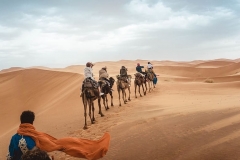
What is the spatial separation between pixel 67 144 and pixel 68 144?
2cm

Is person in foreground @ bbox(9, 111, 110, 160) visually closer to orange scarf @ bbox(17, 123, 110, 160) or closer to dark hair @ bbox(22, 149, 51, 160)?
orange scarf @ bbox(17, 123, 110, 160)

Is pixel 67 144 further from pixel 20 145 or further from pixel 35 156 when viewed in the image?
pixel 35 156

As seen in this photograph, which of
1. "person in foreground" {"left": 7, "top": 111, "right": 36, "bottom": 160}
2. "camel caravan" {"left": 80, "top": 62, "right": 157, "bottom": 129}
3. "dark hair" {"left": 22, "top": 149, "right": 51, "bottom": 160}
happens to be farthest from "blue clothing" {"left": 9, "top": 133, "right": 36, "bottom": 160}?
"camel caravan" {"left": 80, "top": 62, "right": 157, "bottom": 129}

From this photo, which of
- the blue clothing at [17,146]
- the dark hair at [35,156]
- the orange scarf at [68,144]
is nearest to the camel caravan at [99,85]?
the orange scarf at [68,144]

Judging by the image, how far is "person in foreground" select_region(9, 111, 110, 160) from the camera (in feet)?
16.1

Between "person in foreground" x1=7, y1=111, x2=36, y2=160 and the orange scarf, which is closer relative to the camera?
"person in foreground" x1=7, y1=111, x2=36, y2=160

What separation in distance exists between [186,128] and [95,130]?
13.1ft

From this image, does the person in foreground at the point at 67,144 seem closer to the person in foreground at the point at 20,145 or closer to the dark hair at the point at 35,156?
the person in foreground at the point at 20,145

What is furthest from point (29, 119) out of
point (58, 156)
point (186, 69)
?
point (186, 69)

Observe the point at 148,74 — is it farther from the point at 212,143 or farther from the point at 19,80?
the point at 19,80

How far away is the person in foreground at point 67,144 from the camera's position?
4895 mm

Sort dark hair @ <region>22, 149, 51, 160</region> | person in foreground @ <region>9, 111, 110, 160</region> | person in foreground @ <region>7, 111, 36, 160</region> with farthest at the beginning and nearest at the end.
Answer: person in foreground @ <region>9, 111, 110, 160</region> → person in foreground @ <region>7, 111, 36, 160</region> → dark hair @ <region>22, 149, 51, 160</region>

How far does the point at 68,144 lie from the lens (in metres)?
5.38

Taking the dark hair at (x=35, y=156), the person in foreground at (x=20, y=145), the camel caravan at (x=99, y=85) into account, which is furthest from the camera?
the camel caravan at (x=99, y=85)
